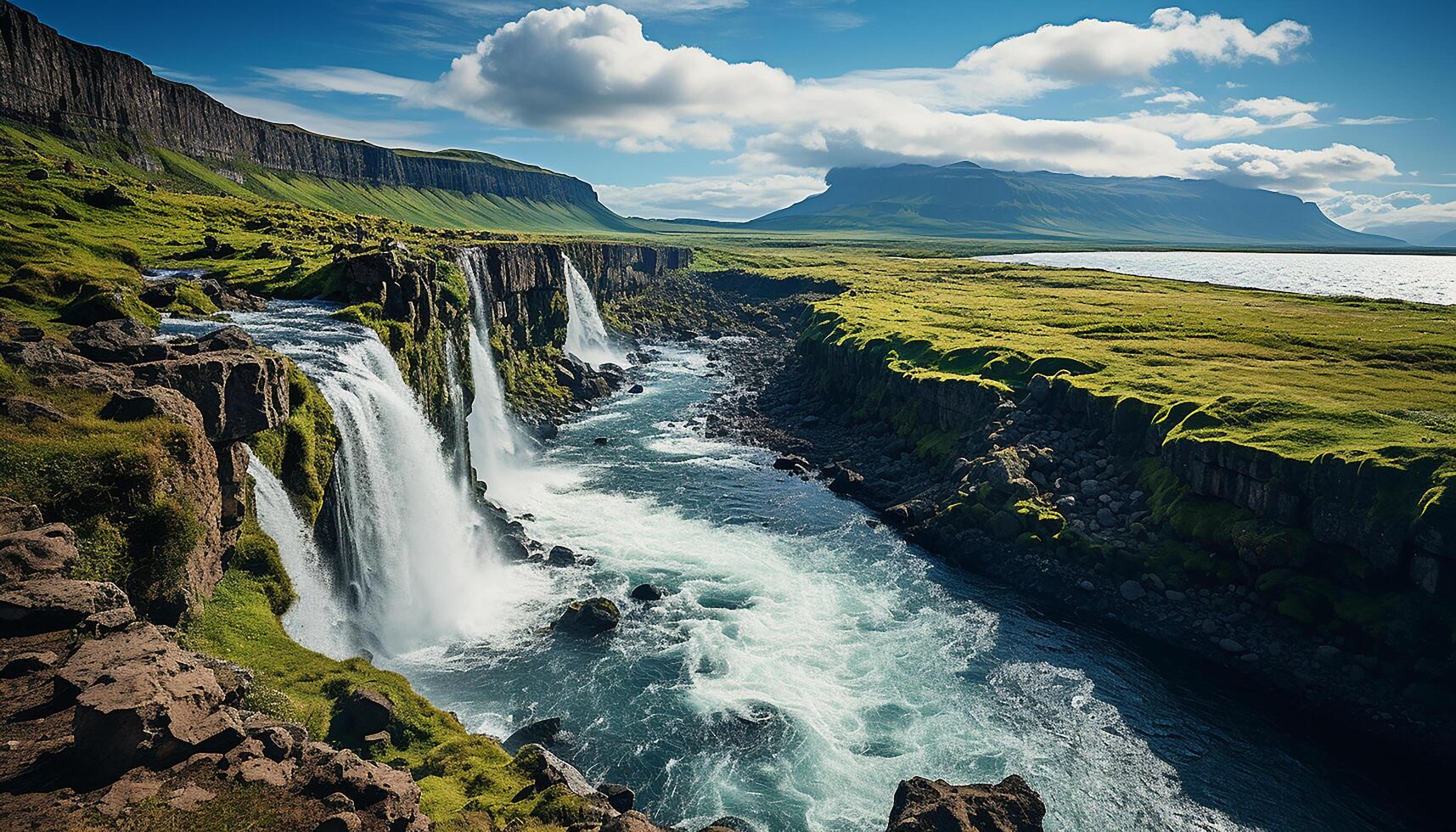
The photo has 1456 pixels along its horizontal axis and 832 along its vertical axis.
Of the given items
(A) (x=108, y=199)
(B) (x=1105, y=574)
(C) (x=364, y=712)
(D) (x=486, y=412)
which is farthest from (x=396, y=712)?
(A) (x=108, y=199)

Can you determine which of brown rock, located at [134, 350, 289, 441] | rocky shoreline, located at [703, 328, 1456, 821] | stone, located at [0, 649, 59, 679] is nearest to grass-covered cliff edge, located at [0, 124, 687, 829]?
brown rock, located at [134, 350, 289, 441]

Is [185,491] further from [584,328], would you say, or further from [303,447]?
[584,328]

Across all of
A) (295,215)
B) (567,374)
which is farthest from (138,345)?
(295,215)

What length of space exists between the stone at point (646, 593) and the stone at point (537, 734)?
434 inches

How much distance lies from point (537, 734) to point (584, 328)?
261ft

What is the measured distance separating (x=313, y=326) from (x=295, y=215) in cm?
6311

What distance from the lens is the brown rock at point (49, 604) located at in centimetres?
1348

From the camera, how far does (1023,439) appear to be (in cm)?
4969

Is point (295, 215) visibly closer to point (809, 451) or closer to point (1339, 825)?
point (809, 451)

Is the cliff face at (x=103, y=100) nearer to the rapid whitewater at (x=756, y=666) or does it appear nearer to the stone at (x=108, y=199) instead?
the stone at (x=108, y=199)

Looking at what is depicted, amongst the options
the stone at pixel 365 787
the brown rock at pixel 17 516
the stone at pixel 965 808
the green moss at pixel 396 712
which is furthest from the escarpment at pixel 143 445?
the stone at pixel 965 808

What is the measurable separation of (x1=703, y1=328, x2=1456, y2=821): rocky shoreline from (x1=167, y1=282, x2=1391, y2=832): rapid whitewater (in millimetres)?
2141

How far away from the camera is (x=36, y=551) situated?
563 inches

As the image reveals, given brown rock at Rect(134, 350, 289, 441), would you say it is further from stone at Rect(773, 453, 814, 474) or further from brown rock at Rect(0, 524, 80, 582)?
stone at Rect(773, 453, 814, 474)
